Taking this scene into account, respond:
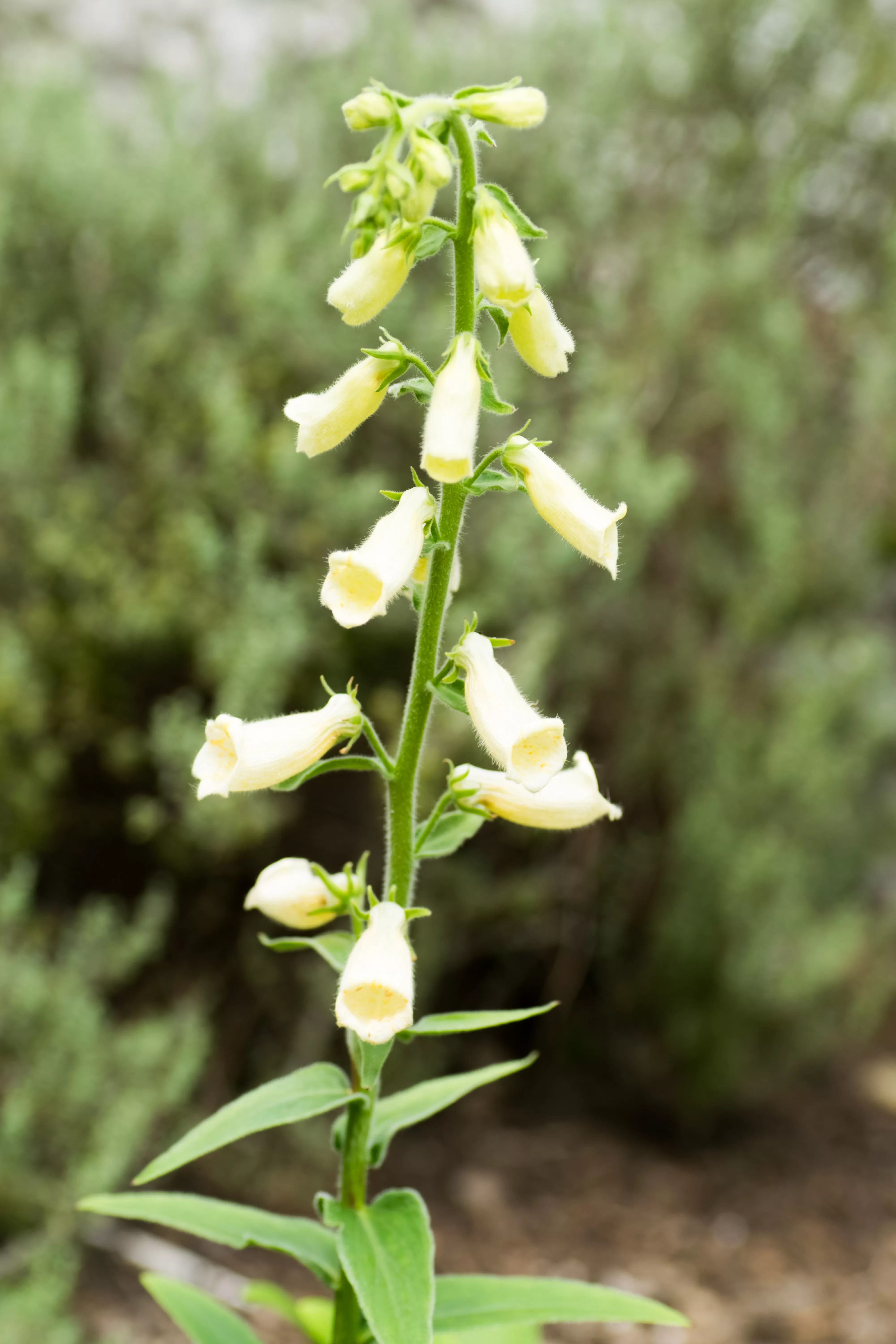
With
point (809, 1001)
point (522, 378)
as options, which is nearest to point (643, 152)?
point (522, 378)

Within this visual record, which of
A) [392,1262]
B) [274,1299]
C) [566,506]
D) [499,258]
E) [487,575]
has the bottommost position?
[274,1299]

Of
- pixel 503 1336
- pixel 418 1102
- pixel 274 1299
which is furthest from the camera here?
pixel 503 1336

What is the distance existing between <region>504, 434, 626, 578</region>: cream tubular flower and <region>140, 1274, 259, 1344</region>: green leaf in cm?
99

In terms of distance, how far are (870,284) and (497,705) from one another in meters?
5.06

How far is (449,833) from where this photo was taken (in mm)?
1159

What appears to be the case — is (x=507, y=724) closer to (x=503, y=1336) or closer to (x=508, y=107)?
(x=508, y=107)

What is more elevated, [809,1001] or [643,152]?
[643,152]

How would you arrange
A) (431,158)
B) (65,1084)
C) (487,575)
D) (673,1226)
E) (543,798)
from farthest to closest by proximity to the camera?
1. (673,1226)
2. (487,575)
3. (65,1084)
4. (543,798)
5. (431,158)

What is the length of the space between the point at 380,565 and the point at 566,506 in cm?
20

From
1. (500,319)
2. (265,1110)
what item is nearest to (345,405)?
(500,319)

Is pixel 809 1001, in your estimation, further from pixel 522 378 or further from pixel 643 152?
pixel 643 152

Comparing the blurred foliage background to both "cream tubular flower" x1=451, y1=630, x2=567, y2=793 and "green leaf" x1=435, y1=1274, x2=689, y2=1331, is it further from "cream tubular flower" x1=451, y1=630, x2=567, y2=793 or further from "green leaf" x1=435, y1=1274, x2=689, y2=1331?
"cream tubular flower" x1=451, y1=630, x2=567, y2=793

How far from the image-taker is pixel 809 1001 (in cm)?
358

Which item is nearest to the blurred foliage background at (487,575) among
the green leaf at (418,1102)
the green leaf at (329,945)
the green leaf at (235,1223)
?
the green leaf at (235,1223)
